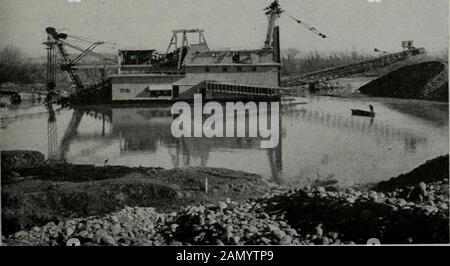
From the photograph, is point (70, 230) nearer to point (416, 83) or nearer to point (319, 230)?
point (319, 230)

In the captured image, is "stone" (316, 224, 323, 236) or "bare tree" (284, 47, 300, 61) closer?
"stone" (316, 224, 323, 236)

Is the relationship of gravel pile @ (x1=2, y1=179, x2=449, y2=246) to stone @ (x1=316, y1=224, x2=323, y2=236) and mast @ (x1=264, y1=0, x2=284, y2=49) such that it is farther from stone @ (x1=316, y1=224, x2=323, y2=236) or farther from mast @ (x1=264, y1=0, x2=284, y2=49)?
mast @ (x1=264, y1=0, x2=284, y2=49)

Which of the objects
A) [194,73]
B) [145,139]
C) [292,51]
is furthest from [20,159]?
[292,51]

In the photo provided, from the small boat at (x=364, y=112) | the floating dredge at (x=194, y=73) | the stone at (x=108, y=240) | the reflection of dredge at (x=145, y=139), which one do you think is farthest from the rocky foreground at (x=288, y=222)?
the floating dredge at (x=194, y=73)

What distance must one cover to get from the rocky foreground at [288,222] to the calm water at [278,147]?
1.76 meters

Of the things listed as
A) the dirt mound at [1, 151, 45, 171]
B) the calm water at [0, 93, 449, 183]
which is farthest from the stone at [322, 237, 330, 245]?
the dirt mound at [1, 151, 45, 171]

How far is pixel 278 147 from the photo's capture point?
8.84m

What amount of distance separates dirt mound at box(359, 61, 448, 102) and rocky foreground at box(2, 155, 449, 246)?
1046cm

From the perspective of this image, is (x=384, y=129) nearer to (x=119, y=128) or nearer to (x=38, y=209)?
(x=119, y=128)

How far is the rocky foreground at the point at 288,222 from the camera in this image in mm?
4895

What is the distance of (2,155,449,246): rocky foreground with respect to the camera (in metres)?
4.89

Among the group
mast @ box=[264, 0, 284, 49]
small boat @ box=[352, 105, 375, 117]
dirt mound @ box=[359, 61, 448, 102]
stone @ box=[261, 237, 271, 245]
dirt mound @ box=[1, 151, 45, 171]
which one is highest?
mast @ box=[264, 0, 284, 49]

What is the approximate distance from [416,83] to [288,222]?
12762 millimetres

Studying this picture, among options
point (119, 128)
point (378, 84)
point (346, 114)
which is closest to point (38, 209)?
point (119, 128)
